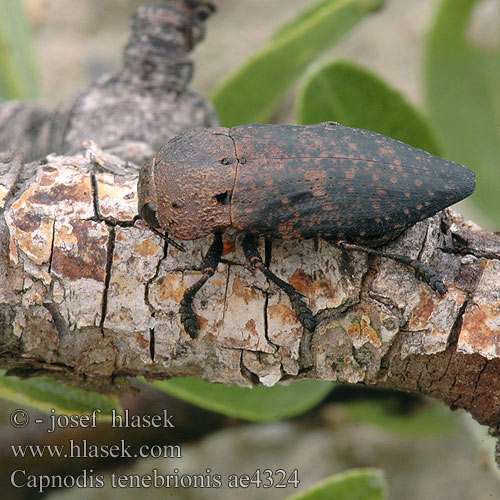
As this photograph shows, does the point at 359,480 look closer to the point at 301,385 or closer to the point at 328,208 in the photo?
the point at 301,385

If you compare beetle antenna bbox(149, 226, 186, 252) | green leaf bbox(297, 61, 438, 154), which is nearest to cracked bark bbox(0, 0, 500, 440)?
beetle antenna bbox(149, 226, 186, 252)

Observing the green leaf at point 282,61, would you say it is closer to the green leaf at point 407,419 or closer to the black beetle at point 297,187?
the black beetle at point 297,187

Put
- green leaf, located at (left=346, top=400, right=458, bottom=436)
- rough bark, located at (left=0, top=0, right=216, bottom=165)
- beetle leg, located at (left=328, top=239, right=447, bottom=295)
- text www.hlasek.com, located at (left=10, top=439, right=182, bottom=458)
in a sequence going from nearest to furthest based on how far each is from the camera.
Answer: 1. beetle leg, located at (left=328, top=239, right=447, bottom=295)
2. rough bark, located at (left=0, top=0, right=216, bottom=165)
3. text www.hlasek.com, located at (left=10, top=439, right=182, bottom=458)
4. green leaf, located at (left=346, top=400, right=458, bottom=436)

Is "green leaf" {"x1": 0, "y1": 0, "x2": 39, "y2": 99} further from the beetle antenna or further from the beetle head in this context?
the beetle antenna

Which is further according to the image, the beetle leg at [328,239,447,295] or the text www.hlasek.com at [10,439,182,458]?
the text www.hlasek.com at [10,439,182,458]

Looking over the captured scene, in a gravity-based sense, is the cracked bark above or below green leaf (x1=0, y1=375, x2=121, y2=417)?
above

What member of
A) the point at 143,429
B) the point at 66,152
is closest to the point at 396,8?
the point at 66,152

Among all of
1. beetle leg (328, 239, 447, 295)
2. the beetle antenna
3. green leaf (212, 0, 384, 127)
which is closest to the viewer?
beetle leg (328, 239, 447, 295)

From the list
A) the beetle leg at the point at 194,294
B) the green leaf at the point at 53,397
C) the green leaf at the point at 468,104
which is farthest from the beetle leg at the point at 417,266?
the green leaf at the point at 468,104
